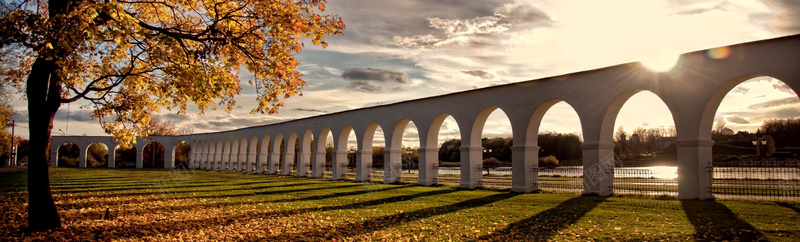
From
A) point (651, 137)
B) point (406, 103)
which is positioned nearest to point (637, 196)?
point (406, 103)

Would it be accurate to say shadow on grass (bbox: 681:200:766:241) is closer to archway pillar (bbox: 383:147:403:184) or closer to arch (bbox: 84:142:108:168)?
archway pillar (bbox: 383:147:403:184)

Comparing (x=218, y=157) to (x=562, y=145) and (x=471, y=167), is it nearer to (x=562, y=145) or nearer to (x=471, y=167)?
(x=471, y=167)

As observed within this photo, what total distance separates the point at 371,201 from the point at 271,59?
5.57 meters

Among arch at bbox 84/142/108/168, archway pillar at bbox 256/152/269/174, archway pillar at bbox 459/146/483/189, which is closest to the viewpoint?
archway pillar at bbox 459/146/483/189

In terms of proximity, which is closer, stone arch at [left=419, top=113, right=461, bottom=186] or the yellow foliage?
the yellow foliage

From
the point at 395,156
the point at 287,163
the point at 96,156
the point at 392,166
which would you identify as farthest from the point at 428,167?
the point at 96,156

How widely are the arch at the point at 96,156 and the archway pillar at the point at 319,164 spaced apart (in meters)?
38.4

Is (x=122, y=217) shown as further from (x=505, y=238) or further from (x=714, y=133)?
(x=714, y=133)

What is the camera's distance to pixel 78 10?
6734mm

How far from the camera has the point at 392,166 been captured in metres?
19.6

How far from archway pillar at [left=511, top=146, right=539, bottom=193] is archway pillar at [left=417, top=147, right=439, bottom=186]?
13.2 ft

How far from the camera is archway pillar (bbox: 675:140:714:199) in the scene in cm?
1087

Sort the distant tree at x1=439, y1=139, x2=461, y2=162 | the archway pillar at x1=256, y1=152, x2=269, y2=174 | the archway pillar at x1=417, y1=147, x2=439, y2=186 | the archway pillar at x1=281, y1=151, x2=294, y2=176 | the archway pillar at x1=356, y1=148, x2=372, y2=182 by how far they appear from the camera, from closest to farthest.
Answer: the archway pillar at x1=417, y1=147, x2=439, y2=186, the archway pillar at x1=356, y1=148, x2=372, y2=182, the archway pillar at x1=281, y1=151, x2=294, y2=176, the archway pillar at x1=256, y1=152, x2=269, y2=174, the distant tree at x1=439, y1=139, x2=461, y2=162

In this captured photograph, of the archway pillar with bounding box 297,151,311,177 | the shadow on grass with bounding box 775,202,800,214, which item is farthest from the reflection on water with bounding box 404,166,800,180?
the archway pillar with bounding box 297,151,311,177
